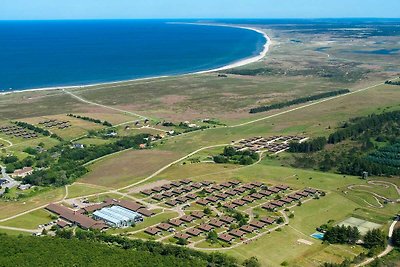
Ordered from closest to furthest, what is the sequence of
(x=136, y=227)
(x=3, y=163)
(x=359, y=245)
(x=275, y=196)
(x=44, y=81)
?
1. (x=359, y=245)
2. (x=136, y=227)
3. (x=275, y=196)
4. (x=3, y=163)
5. (x=44, y=81)

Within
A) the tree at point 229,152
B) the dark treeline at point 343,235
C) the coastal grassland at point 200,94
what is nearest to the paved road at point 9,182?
the tree at point 229,152

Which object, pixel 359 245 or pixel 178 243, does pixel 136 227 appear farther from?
pixel 359 245

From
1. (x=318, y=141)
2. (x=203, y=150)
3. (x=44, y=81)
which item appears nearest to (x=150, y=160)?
(x=203, y=150)

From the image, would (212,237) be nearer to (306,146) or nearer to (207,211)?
(207,211)

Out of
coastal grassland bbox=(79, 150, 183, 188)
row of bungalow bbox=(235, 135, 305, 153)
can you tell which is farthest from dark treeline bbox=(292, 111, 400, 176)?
coastal grassland bbox=(79, 150, 183, 188)

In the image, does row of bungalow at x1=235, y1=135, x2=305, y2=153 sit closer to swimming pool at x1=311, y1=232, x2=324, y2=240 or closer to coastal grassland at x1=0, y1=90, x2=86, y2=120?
swimming pool at x1=311, y1=232, x2=324, y2=240

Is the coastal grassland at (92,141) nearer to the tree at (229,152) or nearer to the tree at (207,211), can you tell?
the tree at (229,152)
